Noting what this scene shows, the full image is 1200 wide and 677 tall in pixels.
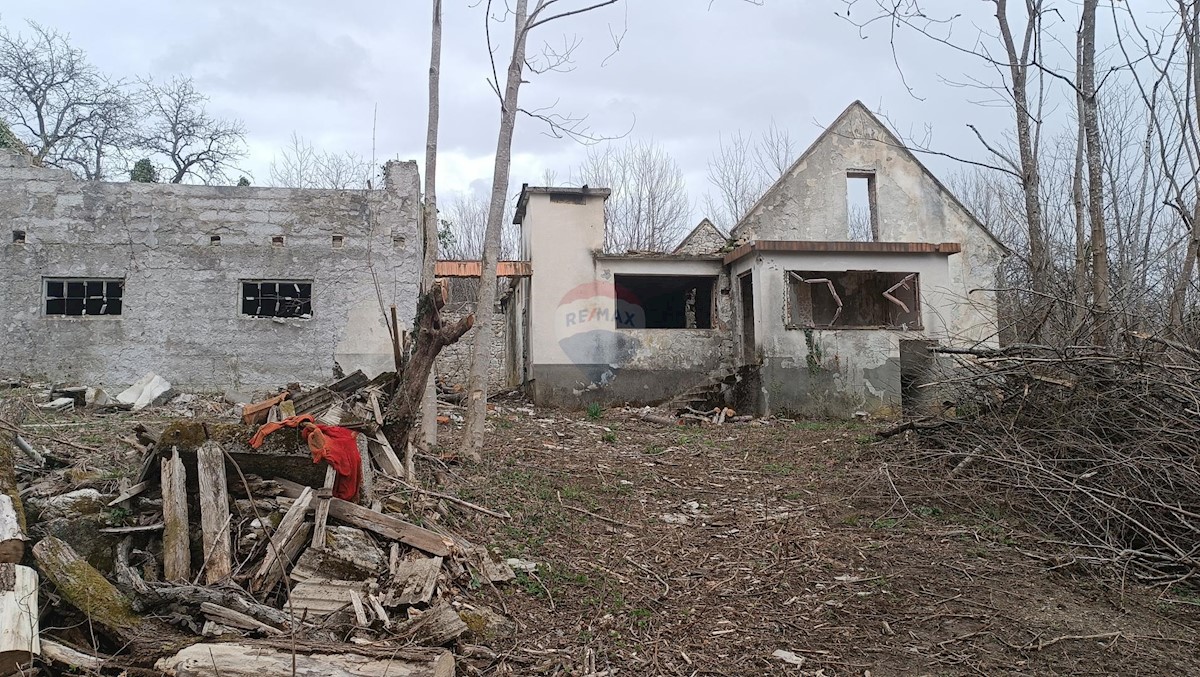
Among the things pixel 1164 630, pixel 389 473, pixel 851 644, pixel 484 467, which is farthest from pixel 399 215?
pixel 1164 630

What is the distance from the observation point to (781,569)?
5.74m

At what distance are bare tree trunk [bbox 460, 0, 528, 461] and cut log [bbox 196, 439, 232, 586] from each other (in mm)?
3821

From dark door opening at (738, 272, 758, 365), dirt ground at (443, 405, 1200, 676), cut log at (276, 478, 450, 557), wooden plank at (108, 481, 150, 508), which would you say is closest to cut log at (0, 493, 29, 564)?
wooden plank at (108, 481, 150, 508)

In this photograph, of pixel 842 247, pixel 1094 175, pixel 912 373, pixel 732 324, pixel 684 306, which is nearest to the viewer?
pixel 1094 175

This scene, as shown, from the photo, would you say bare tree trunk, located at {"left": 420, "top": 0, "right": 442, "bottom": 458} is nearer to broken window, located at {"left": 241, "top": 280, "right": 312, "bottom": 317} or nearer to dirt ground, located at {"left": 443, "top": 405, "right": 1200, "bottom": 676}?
dirt ground, located at {"left": 443, "top": 405, "right": 1200, "bottom": 676}

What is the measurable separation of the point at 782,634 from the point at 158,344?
11661 mm

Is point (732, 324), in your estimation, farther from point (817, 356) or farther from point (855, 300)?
point (855, 300)

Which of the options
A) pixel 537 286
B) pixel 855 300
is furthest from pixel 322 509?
pixel 855 300

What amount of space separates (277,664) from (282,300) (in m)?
10.6

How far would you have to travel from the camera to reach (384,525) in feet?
16.6

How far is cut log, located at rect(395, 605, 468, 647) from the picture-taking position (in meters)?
4.01

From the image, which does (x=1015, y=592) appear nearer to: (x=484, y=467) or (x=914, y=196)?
(x=484, y=467)

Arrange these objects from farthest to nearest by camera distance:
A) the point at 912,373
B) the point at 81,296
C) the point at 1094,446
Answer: the point at 912,373
the point at 81,296
the point at 1094,446

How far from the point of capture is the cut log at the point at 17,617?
3287mm
